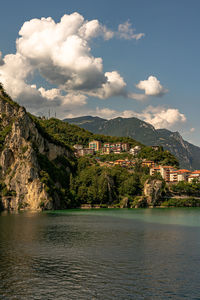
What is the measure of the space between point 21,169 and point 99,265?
90.8 m

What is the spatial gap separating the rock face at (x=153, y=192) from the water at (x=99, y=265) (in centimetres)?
8134

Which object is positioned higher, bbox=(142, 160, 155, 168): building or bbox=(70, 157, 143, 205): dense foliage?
bbox=(142, 160, 155, 168): building

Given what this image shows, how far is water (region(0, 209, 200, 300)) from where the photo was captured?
26.0 m

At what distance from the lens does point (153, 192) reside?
136 metres

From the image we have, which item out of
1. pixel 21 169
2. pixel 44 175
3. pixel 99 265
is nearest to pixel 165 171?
pixel 44 175

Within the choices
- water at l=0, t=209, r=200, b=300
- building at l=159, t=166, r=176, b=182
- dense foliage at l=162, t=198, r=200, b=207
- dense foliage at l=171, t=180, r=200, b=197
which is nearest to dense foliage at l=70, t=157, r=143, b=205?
dense foliage at l=162, t=198, r=200, b=207

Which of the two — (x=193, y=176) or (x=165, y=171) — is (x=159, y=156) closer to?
(x=165, y=171)

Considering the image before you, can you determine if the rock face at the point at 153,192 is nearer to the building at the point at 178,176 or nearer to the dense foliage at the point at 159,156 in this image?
the building at the point at 178,176

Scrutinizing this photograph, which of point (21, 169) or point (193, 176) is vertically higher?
point (21, 169)

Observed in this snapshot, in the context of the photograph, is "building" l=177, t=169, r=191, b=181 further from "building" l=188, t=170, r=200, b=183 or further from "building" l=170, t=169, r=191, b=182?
"building" l=188, t=170, r=200, b=183

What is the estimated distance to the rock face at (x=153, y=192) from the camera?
136 m

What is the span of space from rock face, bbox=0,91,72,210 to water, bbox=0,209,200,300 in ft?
197

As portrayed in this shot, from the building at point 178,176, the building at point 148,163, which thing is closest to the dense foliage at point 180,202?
the building at point 178,176

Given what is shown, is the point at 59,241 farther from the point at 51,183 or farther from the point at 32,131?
the point at 32,131
